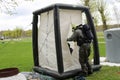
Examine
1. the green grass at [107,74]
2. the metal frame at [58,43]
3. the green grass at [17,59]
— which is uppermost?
the metal frame at [58,43]

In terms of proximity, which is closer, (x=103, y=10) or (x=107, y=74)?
(x=107, y=74)

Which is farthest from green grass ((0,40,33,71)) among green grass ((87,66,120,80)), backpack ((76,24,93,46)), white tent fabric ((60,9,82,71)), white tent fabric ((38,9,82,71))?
backpack ((76,24,93,46))

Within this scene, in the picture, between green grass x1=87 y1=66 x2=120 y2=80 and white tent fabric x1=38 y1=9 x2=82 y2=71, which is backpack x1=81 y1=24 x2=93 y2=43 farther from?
green grass x1=87 y1=66 x2=120 y2=80

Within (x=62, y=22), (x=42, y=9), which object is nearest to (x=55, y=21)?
(x=62, y=22)

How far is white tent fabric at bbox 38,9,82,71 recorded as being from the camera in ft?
26.9

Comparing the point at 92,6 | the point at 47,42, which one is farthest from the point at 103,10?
the point at 47,42

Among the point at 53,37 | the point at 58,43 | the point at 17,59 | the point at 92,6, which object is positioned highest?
the point at 92,6

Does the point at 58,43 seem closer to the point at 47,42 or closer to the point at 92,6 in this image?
the point at 47,42

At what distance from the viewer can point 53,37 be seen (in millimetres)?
8211

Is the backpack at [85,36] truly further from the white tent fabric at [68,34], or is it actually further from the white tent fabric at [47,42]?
the white tent fabric at [47,42]

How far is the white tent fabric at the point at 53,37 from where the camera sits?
819 cm

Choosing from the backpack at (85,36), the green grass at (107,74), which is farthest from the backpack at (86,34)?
the green grass at (107,74)

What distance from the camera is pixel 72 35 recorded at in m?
7.75

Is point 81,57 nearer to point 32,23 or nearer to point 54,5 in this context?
point 54,5
